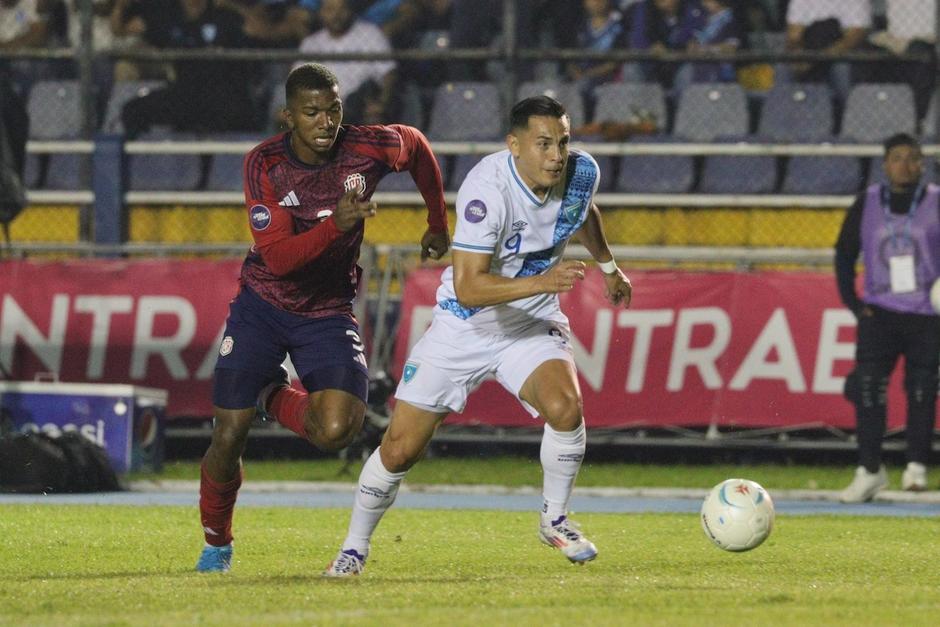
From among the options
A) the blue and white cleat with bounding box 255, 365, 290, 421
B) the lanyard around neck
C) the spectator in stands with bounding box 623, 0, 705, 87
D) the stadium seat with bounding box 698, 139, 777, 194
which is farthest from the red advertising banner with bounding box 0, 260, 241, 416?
the blue and white cleat with bounding box 255, 365, 290, 421

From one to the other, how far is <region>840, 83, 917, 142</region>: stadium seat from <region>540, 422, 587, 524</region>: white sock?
8616 millimetres

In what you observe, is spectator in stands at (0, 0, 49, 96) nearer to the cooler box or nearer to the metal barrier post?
the metal barrier post

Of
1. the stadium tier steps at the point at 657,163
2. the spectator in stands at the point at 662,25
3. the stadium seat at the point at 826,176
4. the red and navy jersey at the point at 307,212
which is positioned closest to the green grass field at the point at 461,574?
the red and navy jersey at the point at 307,212

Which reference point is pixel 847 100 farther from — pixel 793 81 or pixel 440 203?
pixel 440 203

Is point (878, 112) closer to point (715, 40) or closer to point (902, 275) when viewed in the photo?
point (715, 40)

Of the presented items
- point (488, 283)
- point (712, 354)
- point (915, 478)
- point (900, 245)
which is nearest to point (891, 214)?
point (900, 245)

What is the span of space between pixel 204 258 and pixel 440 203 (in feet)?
25.1

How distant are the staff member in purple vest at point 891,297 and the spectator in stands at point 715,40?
395 centimetres

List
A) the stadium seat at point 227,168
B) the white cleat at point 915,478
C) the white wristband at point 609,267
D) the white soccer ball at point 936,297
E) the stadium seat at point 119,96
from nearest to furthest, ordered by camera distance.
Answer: the white wristband at point 609,267, the white soccer ball at point 936,297, the white cleat at point 915,478, the stadium seat at point 227,168, the stadium seat at point 119,96

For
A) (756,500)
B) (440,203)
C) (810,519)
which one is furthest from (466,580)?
(810,519)

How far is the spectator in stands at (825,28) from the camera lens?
51.0 ft

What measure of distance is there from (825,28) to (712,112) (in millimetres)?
1265

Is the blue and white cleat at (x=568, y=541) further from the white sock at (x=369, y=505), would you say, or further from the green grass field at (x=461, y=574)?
the white sock at (x=369, y=505)

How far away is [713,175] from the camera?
608 inches
